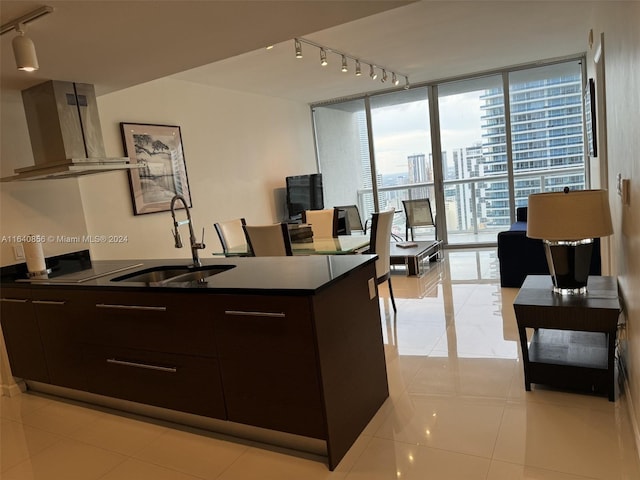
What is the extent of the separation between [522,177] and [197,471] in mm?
6349

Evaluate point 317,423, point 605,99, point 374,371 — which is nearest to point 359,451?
point 317,423

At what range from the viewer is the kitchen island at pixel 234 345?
2045 mm

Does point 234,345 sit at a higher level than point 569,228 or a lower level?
lower

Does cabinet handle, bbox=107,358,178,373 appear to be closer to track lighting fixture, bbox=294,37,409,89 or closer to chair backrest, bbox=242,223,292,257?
chair backrest, bbox=242,223,292,257

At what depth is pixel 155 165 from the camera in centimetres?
490

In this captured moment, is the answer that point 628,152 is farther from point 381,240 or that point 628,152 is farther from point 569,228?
point 381,240

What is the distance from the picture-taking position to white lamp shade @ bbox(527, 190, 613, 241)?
2.37 m

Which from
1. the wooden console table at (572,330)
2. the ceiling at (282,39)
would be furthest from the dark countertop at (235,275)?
the ceiling at (282,39)

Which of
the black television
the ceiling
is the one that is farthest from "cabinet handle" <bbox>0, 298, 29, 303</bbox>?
the black television

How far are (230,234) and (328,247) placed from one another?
151cm

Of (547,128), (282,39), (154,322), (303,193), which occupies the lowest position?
(154,322)

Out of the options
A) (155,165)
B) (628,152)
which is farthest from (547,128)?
(155,165)

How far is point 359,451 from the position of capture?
2168mm

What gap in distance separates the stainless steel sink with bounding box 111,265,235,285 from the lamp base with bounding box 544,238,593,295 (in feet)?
6.24
